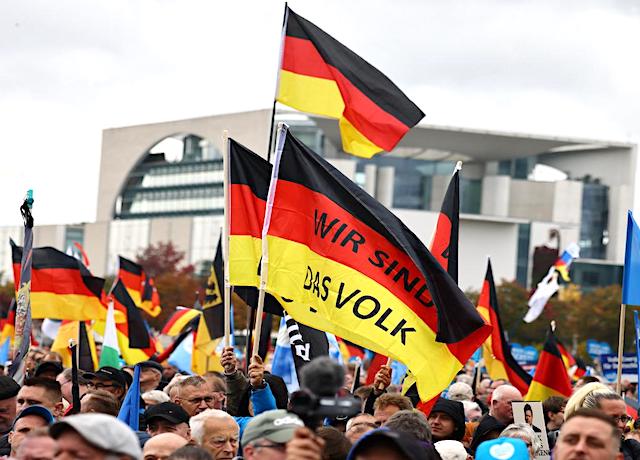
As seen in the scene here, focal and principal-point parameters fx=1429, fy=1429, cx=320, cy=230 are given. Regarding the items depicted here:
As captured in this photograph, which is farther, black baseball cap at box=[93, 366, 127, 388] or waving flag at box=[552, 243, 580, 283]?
waving flag at box=[552, 243, 580, 283]

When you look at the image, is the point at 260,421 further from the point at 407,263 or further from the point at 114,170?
the point at 114,170

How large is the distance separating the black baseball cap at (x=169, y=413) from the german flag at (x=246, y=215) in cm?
153

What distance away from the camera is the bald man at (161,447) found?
649 cm

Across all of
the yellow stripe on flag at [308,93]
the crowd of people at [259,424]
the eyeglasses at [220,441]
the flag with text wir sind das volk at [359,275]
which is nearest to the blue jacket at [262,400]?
the crowd of people at [259,424]

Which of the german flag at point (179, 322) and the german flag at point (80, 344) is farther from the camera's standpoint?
the german flag at point (179, 322)

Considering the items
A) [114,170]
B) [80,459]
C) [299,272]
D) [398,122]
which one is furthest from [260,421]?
[114,170]

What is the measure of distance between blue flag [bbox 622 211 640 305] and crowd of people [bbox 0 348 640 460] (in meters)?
1.03

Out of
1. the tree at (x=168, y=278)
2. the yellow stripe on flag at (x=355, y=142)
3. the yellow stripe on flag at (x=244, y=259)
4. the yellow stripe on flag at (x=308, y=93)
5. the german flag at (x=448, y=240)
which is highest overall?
the yellow stripe on flag at (x=308, y=93)

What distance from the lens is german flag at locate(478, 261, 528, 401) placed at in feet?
49.6

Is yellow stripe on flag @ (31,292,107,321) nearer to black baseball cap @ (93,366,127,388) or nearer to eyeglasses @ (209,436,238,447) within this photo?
black baseball cap @ (93,366,127,388)

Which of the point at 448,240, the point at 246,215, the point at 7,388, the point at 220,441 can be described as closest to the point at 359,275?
the point at 246,215

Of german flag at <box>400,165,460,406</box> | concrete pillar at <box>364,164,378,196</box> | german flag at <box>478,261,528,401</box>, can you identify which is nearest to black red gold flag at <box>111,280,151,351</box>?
german flag at <box>478,261,528,401</box>

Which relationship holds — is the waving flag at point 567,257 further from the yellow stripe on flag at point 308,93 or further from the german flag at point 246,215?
the german flag at point 246,215

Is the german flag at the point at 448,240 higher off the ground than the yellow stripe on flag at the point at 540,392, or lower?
higher
